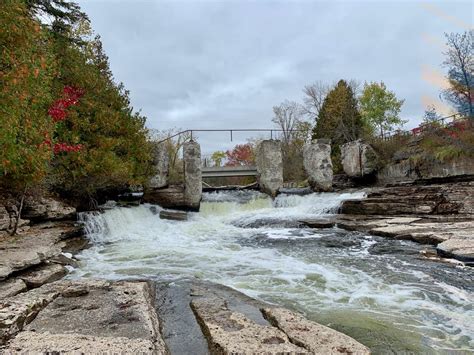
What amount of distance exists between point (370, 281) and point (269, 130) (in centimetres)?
1782

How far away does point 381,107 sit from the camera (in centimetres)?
3188

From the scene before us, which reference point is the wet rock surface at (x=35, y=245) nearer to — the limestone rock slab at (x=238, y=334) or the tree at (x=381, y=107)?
the limestone rock slab at (x=238, y=334)

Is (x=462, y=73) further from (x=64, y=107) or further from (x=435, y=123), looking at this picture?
(x=64, y=107)

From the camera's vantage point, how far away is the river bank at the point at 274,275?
350 centimetres

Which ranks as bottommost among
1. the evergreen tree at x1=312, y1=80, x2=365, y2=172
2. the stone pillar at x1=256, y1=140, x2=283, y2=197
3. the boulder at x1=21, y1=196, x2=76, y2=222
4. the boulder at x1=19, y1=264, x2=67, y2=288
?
the boulder at x1=19, y1=264, x2=67, y2=288

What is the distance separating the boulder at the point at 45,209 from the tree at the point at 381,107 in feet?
92.1

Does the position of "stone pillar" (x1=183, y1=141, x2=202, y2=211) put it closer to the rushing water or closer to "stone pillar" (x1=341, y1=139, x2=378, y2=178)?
the rushing water

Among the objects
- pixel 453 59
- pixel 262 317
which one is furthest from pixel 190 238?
pixel 453 59

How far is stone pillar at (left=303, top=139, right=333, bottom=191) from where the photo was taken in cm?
1861

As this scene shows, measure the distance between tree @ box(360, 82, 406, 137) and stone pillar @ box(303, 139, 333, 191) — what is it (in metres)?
14.9

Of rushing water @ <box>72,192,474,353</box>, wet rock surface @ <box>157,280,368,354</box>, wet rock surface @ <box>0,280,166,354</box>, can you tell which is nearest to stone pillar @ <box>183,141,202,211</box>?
rushing water @ <box>72,192,474,353</box>

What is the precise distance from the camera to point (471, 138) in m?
14.2

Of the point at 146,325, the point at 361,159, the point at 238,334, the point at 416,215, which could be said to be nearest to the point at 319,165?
the point at 361,159

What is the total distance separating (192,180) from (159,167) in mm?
1590
